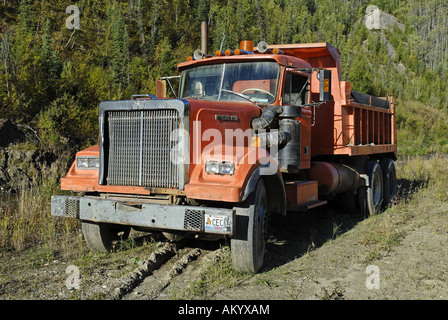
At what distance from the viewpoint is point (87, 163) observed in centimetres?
555

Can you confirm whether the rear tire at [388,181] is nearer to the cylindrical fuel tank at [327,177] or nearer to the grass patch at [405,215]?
the grass patch at [405,215]

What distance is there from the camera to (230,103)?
5.80 metres

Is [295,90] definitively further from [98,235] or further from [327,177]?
[98,235]

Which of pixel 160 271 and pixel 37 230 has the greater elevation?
pixel 37 230

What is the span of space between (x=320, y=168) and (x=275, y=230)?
134 cm

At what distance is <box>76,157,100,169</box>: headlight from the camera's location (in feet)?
18.1

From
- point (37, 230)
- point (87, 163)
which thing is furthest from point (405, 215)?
point (37, 230)

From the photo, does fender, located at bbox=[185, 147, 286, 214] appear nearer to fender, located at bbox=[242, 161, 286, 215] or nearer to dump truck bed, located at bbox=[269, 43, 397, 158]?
fender, located at bbox=[242, 161, 286, 215]

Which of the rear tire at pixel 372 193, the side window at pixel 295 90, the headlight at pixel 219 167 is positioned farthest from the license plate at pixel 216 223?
the rear tire at pixel 372 193

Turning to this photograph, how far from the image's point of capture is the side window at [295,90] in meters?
6.42

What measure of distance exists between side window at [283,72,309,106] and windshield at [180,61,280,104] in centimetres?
24

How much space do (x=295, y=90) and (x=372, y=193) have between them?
12.1 ft

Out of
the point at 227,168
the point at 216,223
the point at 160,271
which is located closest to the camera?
the point at 216,223

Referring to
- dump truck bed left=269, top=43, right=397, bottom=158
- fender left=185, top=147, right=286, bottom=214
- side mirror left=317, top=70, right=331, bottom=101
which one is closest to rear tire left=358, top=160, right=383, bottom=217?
dump truck bed left=269, top=43, right=397, bottom=158
